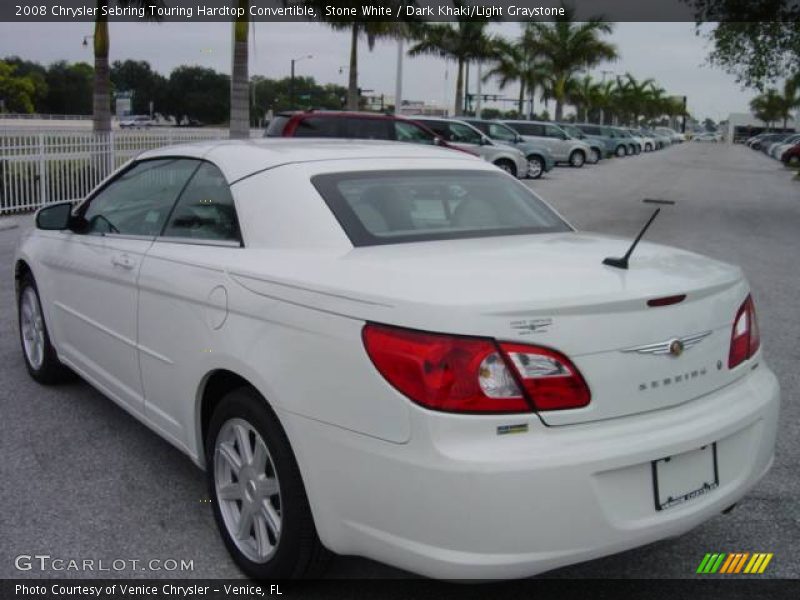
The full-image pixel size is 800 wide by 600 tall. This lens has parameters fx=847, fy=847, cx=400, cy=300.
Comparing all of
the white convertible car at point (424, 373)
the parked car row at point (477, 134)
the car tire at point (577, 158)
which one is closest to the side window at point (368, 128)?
the parked car row at point (477, 134)

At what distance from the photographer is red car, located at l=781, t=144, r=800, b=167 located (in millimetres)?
42406

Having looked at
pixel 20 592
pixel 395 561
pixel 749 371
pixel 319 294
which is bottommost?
pixel 20 592

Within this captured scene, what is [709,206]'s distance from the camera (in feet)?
62.5

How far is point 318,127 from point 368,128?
46.4 inches

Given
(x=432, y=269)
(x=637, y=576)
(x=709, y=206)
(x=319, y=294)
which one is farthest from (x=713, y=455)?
(x=709, y=206)

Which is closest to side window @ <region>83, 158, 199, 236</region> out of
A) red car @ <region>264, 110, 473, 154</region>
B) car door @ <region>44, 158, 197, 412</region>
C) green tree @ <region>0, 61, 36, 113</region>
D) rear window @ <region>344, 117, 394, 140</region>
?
car door @ <region>44, 158, 197, 412</region>

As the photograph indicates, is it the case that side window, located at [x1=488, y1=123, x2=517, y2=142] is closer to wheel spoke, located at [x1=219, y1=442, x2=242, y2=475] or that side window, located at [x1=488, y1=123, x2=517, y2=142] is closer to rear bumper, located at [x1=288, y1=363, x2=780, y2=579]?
wheel spoke, located at [x1=219, y1=442, x2=242, y2=475]

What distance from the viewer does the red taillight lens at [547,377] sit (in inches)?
93.8

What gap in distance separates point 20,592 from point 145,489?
877mm

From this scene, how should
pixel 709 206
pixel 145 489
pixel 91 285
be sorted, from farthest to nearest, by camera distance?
pixel 709 206 → pixel 91 285 → pixel 145 489

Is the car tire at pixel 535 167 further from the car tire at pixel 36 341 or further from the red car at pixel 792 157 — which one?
the car tire at pixel 36 341

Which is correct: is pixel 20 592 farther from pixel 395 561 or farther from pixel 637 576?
pixel 637 576

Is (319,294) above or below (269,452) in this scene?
above

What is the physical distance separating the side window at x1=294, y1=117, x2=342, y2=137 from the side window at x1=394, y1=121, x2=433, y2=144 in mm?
2315
